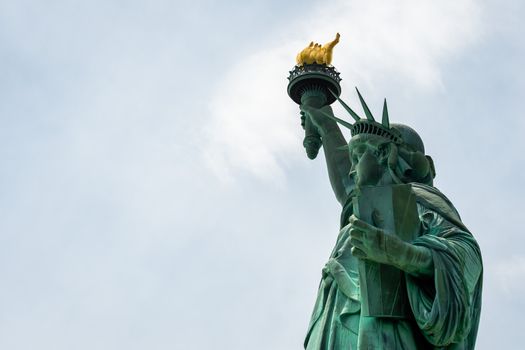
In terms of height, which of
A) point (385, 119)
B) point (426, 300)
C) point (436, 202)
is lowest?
point (426, 300)

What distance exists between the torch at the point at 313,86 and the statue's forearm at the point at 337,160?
0.96ft

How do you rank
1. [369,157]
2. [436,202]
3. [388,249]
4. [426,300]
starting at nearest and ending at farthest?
[388,249] → [426,300] → [436,202] → [369,157]

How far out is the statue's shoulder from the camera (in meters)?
10.3

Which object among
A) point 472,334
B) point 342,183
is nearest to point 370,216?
point 472,334

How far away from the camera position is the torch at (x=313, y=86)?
44.2 feet

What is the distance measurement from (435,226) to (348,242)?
43.1 inches

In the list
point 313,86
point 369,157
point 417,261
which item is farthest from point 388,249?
point 313,86

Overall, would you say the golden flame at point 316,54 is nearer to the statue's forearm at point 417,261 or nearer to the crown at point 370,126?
the crown at point 370,126

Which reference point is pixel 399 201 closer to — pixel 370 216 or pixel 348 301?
pixel 370 216

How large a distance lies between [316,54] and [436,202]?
158 inches

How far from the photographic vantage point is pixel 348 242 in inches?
425

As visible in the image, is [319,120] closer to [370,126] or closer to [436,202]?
[370,126]

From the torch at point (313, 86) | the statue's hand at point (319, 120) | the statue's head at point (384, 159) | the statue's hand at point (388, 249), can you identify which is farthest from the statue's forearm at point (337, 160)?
the statue's hand at point (388, 249)

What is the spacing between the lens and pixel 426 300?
9578 millimetres
